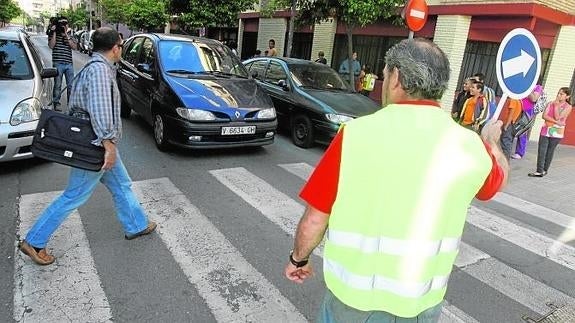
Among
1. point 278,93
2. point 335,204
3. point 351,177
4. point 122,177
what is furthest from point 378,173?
point 278,93

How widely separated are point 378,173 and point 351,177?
10 centimetres

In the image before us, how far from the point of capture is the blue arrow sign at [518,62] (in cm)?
291

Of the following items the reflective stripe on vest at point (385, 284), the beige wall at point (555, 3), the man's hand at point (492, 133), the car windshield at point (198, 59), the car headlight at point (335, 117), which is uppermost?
the beige wall at point (555, 3)

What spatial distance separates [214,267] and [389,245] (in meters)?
2.32

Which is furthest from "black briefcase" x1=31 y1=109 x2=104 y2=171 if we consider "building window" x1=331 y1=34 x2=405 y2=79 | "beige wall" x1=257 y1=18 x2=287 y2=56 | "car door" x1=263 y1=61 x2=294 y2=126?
"beige wall" x1=257 y1=18 x2=287 y2=56

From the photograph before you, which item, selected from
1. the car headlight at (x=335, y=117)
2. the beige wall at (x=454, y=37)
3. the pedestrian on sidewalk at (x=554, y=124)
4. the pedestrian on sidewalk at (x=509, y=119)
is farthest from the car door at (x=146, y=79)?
the beige wall at (x=454, y=37)

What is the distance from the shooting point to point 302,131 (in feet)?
26.2

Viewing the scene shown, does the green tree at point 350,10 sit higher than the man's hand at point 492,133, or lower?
higher

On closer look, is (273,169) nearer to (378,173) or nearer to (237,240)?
(237,240)

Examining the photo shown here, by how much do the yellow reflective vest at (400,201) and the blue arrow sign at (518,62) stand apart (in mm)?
1651

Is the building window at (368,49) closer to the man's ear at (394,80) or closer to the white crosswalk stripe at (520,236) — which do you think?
the white crosswalk stripe at (520,236)

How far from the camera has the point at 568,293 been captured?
148 inches

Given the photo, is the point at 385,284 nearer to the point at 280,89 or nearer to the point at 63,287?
the point at 63,287

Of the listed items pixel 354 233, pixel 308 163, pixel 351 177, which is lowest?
pixel 308 163
